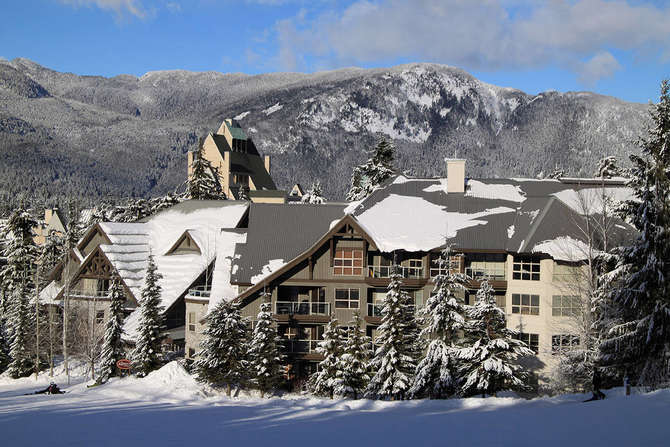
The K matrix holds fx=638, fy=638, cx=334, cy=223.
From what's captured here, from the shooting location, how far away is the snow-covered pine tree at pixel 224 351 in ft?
102

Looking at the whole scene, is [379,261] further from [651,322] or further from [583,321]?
[651,322]

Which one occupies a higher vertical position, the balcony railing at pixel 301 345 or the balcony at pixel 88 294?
the balcony at pixel 88 294

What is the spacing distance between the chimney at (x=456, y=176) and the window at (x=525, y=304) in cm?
872

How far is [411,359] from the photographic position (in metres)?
29.4

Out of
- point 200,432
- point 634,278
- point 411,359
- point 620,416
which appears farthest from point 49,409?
point 634,278

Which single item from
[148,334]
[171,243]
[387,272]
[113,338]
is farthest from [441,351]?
[171,243]

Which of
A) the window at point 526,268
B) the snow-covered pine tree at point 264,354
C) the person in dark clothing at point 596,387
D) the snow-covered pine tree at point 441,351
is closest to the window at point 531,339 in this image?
the window at point 526,268

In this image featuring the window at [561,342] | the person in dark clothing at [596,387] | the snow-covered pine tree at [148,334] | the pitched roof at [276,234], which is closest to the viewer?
the person in dark clothing at [596,387]

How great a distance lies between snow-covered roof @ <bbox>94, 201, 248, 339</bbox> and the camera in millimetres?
44375

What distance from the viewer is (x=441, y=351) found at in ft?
93.0

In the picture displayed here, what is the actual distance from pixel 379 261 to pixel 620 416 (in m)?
21.6

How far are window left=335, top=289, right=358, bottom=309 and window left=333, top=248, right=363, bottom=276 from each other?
107 cm

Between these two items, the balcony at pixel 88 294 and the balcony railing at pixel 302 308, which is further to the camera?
the balcony at pixel 88 294

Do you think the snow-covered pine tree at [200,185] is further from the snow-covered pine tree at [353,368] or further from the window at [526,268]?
the snow-covered pine tree at [353,368]
